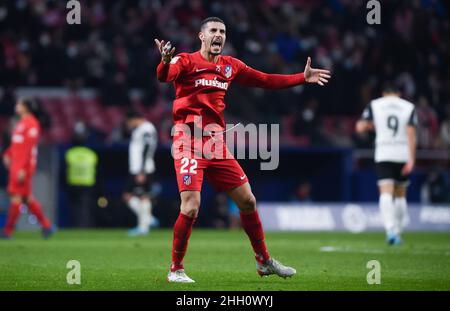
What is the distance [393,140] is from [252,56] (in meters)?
9.54

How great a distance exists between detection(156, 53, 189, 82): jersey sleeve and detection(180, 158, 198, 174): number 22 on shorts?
0.75m

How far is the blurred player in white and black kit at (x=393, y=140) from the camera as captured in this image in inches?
593

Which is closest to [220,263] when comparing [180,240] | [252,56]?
[180,240]

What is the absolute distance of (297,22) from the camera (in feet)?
91.2

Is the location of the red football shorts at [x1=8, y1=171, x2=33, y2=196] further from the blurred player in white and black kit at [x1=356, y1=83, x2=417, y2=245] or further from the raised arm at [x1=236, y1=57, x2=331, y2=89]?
the raised arm at [x1=236, y1=57, x2=331, y2=89]

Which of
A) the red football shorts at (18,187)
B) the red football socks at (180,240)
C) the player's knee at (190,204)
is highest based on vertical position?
the red football shorts at (18,187)

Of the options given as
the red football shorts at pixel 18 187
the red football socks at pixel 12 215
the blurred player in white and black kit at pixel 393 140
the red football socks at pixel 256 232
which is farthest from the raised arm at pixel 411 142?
the red football socks at pixel 12 215

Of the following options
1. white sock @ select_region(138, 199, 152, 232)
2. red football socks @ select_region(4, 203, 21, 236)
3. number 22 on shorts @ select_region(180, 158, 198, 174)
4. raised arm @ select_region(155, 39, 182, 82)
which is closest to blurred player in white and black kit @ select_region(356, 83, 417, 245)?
white sock @ select_region(138, 199, 152, 232)

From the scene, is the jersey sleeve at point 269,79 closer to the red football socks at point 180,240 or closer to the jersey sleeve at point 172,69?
the jersey sleeve at point 172,69

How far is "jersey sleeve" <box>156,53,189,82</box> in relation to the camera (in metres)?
8.37

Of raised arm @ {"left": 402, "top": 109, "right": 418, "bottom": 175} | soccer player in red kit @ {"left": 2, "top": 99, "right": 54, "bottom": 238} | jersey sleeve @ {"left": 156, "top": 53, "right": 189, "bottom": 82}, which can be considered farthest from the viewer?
soccer player in red kit @ {"left": 2, "top": 99, "right": 54, "bottom": 238}

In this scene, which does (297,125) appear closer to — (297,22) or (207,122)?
(297,22)

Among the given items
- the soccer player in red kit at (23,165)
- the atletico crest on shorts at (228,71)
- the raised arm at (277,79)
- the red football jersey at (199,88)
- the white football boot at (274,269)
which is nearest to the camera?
the red football jersey at (199,88)
